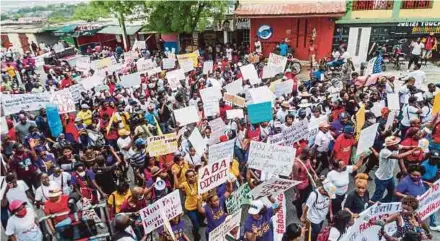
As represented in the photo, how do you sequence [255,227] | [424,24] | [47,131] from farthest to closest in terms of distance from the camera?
1. [424,24]
2. [47,131]
3. [255,227]

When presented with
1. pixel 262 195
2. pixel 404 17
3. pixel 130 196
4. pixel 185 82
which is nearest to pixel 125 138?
pixel 130 196

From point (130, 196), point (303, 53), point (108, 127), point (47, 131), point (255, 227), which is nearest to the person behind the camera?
point (255, 227)

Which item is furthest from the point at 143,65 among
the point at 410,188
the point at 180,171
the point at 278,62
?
the point at 410,188

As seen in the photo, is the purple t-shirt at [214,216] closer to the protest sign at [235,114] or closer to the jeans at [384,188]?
the jeans at [384,188]

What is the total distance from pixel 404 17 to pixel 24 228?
19.7 meters

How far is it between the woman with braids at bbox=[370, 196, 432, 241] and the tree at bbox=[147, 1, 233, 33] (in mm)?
17175

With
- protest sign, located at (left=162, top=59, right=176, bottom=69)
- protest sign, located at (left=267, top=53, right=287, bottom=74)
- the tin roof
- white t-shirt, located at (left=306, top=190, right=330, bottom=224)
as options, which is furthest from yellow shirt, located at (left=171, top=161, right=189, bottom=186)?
the tin roof

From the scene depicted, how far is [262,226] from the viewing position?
15.7 feet

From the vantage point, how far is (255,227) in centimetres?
474

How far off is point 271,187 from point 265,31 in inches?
702

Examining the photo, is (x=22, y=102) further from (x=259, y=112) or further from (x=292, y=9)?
(x=292, y=9)

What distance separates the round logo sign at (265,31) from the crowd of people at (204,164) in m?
10.6

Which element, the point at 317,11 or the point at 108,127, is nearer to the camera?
the point at 108,127

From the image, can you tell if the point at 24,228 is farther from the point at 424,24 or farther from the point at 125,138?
the point at 424,24
